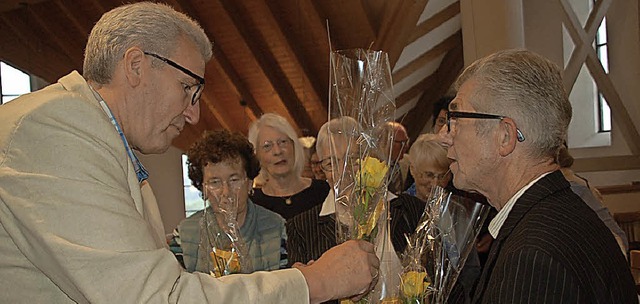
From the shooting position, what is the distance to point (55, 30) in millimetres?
9336

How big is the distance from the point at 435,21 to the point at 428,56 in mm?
999

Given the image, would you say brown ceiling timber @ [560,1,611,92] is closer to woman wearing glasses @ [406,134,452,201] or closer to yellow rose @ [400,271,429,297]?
woman wearing glasses @ [406,134,452,201]

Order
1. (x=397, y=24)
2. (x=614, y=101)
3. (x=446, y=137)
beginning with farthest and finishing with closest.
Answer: (x=397, y=24) < (x=614, y=101) < (x=446, y=137)

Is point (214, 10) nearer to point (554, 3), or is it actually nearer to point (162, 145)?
point (554, 3)

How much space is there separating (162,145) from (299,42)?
693 cm

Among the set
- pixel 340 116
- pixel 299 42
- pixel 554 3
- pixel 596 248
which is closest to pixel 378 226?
pixel 340 116

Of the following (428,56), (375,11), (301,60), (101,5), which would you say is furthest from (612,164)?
(101,5)

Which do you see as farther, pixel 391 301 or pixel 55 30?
pixel 55 30

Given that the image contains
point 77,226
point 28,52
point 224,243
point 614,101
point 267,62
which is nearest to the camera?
point 77,226

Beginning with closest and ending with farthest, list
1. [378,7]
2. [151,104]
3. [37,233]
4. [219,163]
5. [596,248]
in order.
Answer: [37,233] → [596,248] → [151,104] → [219,163] → [378,7]

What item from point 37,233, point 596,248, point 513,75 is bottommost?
point 596,248

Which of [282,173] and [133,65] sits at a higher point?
[133,65]

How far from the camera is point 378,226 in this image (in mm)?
1931

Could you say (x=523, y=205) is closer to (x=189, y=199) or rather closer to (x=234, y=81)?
(x=234, y=81)
